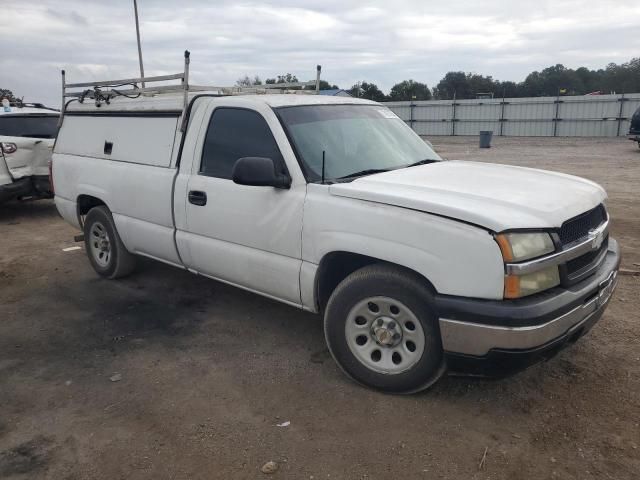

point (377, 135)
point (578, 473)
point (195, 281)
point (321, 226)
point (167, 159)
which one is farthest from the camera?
point (195, 281)

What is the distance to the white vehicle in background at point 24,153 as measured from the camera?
849cm

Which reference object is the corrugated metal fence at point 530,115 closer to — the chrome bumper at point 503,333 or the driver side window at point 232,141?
the driver side window at point 232,141

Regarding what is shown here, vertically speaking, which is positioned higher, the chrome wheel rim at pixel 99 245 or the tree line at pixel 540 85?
the tree line at pixel 540 85

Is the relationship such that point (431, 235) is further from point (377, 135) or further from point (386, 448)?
point (377, 135)

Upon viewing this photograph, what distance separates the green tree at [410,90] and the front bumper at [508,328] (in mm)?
54459

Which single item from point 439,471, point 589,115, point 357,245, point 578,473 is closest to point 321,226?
point 357,245

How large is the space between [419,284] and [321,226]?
751 millimetres

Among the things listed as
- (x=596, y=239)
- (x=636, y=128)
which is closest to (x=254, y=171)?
(x=596, y=239)

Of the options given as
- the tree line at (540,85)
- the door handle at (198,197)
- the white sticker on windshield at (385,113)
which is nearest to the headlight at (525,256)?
the white sticker on windshield at (385,113)

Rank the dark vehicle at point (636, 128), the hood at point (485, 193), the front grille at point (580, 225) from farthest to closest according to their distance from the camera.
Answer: the dark vehicle at point (636, 128) → the front grille at point (580, 225) → the hood at point (485, 193)

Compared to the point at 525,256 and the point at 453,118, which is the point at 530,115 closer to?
the point at 453,118

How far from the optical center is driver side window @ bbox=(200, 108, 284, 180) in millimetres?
3885

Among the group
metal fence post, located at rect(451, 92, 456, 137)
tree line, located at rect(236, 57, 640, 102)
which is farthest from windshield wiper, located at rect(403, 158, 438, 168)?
tree line, located at rect(236, 57, 640, 102)

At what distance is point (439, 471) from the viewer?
2709 millimetres
